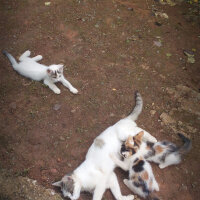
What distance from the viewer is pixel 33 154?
191 inches

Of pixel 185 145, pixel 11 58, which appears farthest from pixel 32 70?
pixel 185 145

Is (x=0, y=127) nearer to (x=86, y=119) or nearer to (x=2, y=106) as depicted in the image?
(x=2, y=106)

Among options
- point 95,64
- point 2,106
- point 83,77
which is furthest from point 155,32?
point 2,106

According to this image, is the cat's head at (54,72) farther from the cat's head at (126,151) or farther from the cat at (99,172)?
the cat's head at (126,151)

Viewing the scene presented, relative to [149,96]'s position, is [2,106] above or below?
above

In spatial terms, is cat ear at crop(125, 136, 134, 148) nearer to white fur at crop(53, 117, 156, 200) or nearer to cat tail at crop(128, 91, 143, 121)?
white fur at crop(53, 117, 156, 200)

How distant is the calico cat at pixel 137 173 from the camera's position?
4.19m

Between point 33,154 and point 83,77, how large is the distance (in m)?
2.35

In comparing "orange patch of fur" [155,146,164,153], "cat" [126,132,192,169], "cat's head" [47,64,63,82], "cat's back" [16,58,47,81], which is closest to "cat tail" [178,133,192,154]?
"cat" [126,132,192,169]

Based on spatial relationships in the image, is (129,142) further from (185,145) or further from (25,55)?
(25,55)

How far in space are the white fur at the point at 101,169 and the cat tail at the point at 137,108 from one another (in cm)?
59

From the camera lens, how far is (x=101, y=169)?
4.37m

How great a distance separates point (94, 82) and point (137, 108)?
1369 mm

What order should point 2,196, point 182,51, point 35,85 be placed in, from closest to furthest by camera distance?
1. point 2,196
2. point 35,85
3. point 182,51
